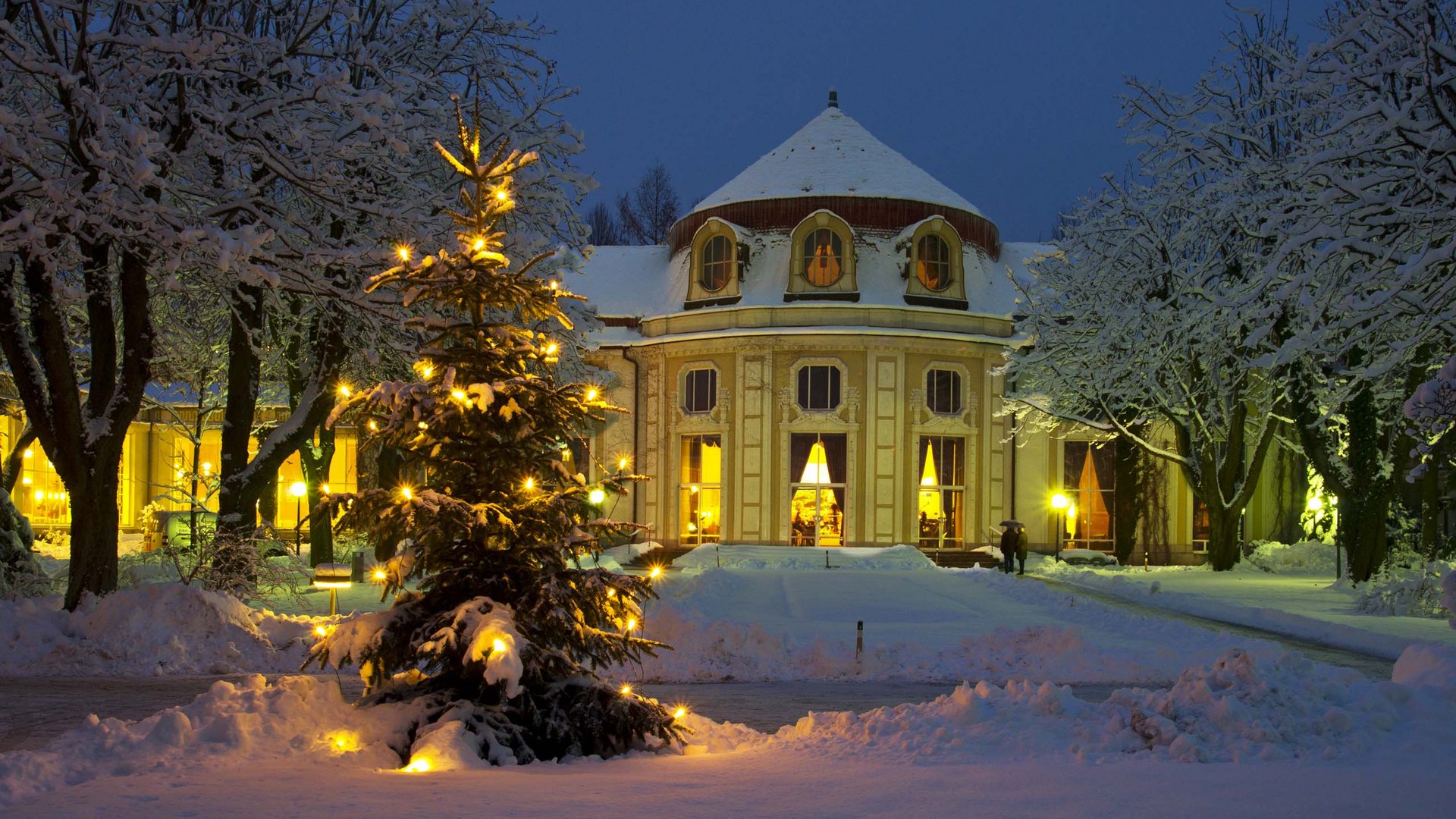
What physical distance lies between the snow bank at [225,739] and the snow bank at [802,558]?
21.8m

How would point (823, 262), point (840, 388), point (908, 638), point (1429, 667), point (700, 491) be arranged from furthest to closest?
1. point (700, 491)
2. point (823, 262)
3. point (840, 388)
4. point (908, 638)
5. point (1429, 667)

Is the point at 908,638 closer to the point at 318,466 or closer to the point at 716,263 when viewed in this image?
the point at 318,466

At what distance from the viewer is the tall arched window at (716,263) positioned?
122ft

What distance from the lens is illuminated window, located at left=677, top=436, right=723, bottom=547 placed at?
36.7 m

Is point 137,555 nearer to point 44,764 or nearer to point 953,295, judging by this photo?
point 44,764

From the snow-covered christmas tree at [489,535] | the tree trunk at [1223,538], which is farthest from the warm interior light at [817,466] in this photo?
the snow-covered christmas tree at [489,535]

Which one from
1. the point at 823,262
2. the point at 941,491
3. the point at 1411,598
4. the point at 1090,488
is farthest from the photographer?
the point at 1090,488

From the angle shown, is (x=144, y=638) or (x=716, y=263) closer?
(x=144, y=638)

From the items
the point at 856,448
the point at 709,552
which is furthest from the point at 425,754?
the point at 856,448

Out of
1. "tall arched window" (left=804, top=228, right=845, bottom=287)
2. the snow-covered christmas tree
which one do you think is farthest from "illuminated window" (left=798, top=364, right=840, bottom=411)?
the snow-covered christmas tree

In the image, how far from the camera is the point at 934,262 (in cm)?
3700

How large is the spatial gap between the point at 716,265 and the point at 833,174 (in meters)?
4.61

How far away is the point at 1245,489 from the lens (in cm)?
3002

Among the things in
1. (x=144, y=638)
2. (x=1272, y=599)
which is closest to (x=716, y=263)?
(x=1272, y=599)
